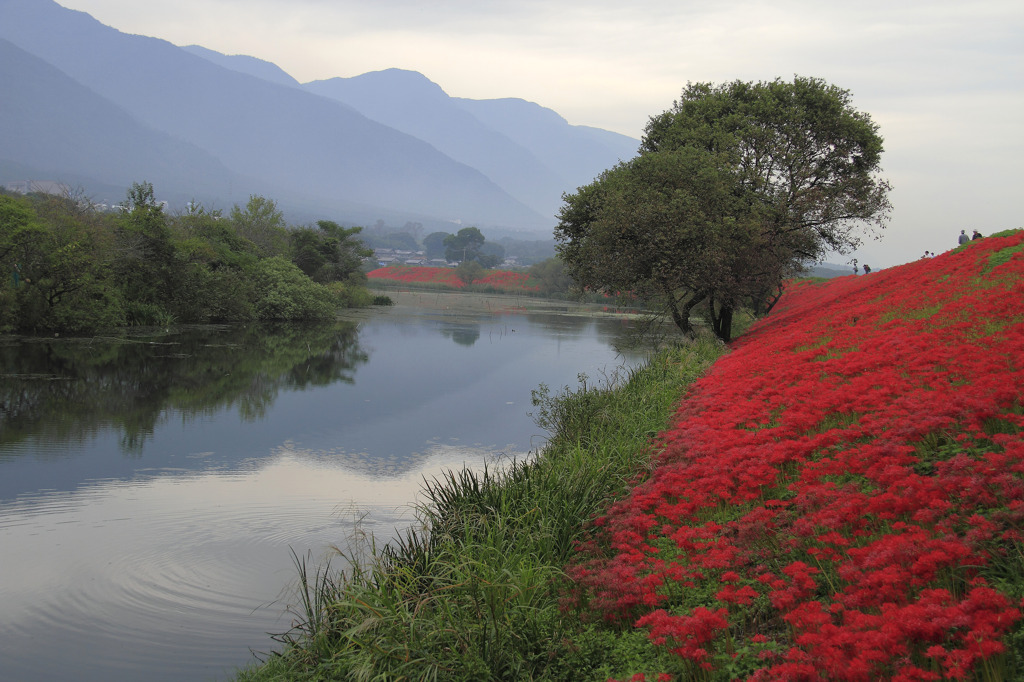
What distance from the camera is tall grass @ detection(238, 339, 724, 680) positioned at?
5.07m

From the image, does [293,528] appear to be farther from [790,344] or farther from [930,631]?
[790,344]

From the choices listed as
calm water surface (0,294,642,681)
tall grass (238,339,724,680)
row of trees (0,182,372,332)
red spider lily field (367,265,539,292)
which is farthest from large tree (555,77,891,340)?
red spider lily field (367,265,539,292)

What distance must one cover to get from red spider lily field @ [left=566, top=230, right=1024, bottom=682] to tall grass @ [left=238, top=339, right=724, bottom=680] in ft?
1.21

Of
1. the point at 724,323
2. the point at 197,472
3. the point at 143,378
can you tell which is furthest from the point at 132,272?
the point at 724,323

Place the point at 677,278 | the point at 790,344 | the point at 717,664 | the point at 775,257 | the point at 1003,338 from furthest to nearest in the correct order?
the point at 775,257 → the point at 677,278 → the point at 790,344 → the point at 1003,338 → the point at 717,664

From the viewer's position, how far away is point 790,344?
49.3 feet

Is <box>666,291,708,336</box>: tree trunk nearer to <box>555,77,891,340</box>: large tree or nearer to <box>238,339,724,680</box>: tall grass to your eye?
<box>555,77,891,340</box>: large tree

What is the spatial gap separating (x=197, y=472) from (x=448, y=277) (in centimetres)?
8386

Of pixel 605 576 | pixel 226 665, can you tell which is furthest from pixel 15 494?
pixel 605 576

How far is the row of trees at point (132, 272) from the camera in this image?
27.6 metres

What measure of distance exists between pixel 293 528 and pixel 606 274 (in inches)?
645

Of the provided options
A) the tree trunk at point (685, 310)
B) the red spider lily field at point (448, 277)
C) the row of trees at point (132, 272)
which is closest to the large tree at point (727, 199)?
the tree trunk at point (685, 310)

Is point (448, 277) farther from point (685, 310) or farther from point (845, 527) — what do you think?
point (845, 527)

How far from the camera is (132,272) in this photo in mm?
33625
